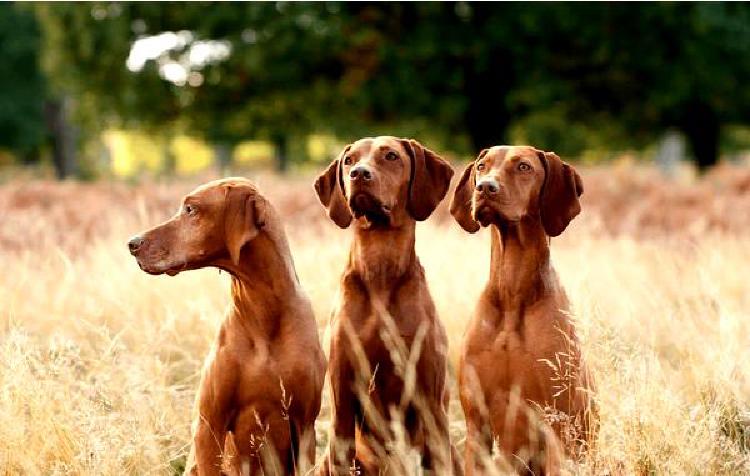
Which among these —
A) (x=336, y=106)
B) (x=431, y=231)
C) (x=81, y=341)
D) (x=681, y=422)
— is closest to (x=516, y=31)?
(x=336, y=106)

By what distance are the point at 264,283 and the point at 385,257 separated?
600mm

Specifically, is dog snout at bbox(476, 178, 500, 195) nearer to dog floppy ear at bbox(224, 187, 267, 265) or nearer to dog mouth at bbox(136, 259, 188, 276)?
dog floppy ear at bbox(224, 187, 267, 265)

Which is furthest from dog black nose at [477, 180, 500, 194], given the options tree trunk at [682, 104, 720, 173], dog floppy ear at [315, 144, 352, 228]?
tree trunk at [682, 104, 720, 173]

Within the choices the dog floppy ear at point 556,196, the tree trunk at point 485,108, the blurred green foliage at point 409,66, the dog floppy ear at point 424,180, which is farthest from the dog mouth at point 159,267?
the tree trunk at point 485,108

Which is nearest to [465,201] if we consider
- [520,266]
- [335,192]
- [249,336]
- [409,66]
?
[520,266]

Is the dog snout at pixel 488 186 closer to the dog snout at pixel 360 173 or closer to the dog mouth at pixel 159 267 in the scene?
the dog snout at pixel 360 173

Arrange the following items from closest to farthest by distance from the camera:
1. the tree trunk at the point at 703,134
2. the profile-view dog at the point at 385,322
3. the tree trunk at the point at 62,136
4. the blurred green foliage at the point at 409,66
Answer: the profile-view dog at the point at 385,322
the blurred green foliage at the point at 409,66
the tree trunk at the point at 703,134
the tree trunk at the point at 62,136

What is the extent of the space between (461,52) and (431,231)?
31.8 ft

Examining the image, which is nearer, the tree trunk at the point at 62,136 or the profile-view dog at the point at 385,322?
the profile-view dog at the point at 385,322

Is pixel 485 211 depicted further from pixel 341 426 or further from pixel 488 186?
pixel 341 426

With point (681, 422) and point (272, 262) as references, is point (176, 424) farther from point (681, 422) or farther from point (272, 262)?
point (681, 422)

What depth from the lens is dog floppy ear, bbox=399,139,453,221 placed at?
4.14 m

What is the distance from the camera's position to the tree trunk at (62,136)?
29.2m

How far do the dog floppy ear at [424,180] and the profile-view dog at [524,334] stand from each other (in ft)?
0.78
